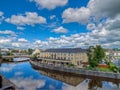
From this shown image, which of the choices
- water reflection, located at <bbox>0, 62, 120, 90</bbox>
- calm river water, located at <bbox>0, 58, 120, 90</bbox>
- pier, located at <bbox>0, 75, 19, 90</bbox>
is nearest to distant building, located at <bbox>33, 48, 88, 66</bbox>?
water reflection, located at <bbox>0, 62, 120, 90</bbox>

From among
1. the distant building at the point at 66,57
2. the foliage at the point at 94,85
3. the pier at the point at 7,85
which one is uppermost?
the distant building at the point at 66,57

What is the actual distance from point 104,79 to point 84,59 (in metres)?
49.0

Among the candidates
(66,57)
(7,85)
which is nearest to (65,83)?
(7,85)

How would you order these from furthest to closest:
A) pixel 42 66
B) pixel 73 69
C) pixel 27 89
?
pixel 42 66 < pixel 73 69 < pixel 27 89

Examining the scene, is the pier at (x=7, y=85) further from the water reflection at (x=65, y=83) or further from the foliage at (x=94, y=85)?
the foliage at (x=94, y=85)

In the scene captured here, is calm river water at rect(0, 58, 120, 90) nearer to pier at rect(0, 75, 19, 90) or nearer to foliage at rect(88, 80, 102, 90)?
foliage at rect(88, 80, 102, 90)

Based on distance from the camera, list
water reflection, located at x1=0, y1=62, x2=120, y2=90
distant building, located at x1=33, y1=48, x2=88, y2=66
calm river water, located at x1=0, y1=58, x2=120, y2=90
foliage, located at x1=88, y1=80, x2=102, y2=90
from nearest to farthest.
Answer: foliage, located at x1=88, y1=80, x2=102, y2=90
calm river water, located at x1=0, y1=58, x2=120, y2=90
water reflection, located at x1=0, y1=62, x2=120, y2=90
distant building, located at x1=33, y1=48, x2=88, y2=66

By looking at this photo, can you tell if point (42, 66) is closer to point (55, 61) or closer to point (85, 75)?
point (55, 61)

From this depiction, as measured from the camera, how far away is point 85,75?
213 feet

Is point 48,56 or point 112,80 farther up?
point 48,56

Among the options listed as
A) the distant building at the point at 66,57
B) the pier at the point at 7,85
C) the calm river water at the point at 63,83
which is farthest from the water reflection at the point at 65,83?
the distant building at the point at 66,57

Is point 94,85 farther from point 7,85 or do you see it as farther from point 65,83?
point 7,85

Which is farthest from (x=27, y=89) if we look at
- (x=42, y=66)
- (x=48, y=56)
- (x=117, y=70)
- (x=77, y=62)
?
(x=48, y=56)

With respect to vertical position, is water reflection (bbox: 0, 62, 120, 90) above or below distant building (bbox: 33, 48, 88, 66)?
below
